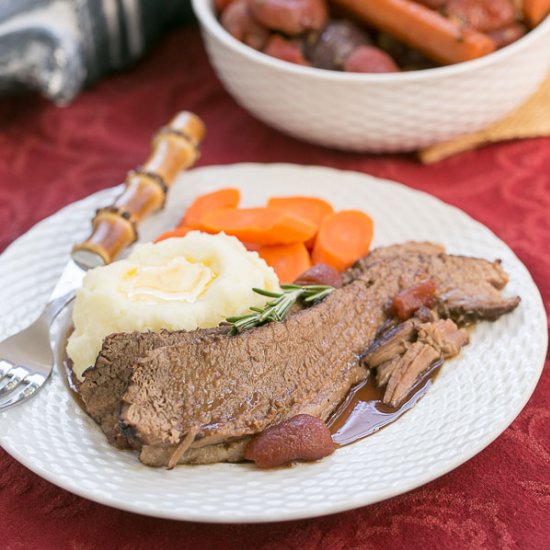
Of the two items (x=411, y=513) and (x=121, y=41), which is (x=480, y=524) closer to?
(x=411, y=513)

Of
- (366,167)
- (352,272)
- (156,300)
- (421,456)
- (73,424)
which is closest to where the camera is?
(421,456)

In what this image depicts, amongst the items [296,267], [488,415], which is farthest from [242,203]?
[488,415]

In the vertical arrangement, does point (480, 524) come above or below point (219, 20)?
below

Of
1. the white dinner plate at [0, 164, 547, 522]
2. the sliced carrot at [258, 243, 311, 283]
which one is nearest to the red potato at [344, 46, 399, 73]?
the white dinner plate at [0, 164, 547, 522]

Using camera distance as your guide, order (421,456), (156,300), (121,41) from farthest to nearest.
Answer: (121,41) < (156,300) < (421,456)

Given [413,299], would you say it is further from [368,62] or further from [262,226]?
[368,62]

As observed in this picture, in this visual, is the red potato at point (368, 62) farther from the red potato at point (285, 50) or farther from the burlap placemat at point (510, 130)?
the burlap placemat at point (510, 130)

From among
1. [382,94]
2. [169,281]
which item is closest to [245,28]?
[382,94]
